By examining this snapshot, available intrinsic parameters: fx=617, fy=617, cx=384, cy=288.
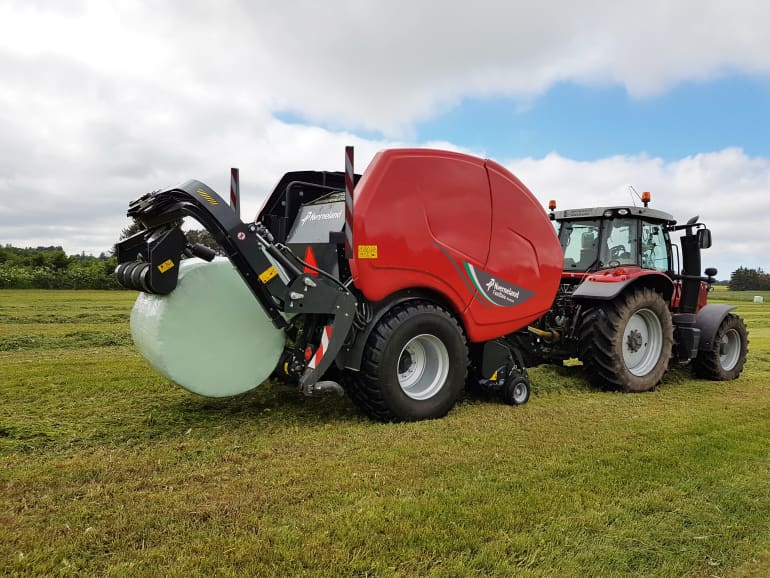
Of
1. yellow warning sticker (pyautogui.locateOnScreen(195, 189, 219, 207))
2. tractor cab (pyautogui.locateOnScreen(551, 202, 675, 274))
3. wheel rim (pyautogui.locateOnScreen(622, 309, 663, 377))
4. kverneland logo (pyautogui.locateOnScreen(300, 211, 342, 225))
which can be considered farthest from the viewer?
tractor cab (pyautogui.locateOnScreen(551, 202, 675, 274))

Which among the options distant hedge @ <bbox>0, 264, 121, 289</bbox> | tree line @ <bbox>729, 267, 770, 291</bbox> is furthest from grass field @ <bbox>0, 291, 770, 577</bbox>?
tree line @ <bbox>729, 267, 770, 291</bbox>

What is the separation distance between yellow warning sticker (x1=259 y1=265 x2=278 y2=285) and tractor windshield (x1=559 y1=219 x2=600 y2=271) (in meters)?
4.65

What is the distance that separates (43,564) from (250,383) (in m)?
2.44

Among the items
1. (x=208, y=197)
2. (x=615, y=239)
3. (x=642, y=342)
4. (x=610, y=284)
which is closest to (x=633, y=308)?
(x=610, y=284)

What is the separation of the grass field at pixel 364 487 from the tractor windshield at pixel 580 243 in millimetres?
2396

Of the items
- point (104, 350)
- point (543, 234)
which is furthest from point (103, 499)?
point (104, 350)

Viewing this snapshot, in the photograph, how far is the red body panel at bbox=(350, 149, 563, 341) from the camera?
4898 mm

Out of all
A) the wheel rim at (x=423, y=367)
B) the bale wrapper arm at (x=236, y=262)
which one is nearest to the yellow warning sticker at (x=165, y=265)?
the bale wrapper arm at (x=236, y=262)

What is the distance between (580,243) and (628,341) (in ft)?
4.84

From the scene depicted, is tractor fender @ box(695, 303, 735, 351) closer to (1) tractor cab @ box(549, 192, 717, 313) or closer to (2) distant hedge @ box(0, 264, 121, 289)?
(1) tractor cab @ box(549, 192, 717, 313)

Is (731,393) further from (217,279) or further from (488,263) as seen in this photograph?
(217,279)

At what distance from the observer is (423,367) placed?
542cm

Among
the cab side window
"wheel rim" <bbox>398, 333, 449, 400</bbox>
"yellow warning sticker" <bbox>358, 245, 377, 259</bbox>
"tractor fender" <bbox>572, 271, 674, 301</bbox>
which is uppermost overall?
the cab side window

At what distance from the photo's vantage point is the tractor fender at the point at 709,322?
802 centimetres
